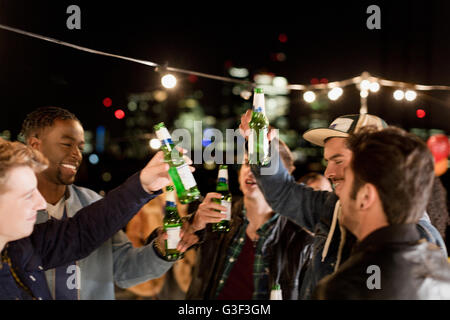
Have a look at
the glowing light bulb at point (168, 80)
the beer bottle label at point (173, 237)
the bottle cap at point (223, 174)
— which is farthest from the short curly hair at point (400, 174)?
the glowing light bulb at point (168, 80)

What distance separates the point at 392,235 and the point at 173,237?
1.35 m

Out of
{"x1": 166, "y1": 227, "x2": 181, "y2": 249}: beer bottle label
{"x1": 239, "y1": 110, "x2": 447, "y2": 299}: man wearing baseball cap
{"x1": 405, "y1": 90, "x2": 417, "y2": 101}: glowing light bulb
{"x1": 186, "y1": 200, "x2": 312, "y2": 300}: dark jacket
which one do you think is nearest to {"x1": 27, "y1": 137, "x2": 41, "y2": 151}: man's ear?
{"x1": 166, "y1": 227, "x2": 181, "y2": 249}: beer bottle label

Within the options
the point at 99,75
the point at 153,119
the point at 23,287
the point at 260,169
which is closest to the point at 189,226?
the point at 260,169

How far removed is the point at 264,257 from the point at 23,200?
2.16 m

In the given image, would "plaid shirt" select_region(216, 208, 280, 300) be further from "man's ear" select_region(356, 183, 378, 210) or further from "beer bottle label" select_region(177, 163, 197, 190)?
"man's ear" select_region(356, 183, 378, 210)

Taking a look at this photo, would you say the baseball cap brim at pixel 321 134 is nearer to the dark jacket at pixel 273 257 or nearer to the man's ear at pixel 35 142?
the dark jacket at pixel 273 257

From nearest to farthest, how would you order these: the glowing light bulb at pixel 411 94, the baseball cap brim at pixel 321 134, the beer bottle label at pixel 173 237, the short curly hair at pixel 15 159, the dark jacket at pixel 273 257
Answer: the short curly hair at pixel 15 159 < the beer bottle label at pixel 173 237 < the baseball cap brim at pixel 321 134 < the dark jacket at pixel 273 257 < the glowing light bulb at pixel 411 94

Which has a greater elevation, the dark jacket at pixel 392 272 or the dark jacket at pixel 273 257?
the dark jacket at pixel 392 272

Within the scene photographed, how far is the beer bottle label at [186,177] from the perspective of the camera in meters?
2.36

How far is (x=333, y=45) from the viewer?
526 inches

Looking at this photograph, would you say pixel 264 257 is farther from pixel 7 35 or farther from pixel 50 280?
pixel 7 35

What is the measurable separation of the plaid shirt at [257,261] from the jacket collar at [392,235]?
1.98 metres

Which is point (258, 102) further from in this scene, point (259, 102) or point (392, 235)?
point (392, 235)

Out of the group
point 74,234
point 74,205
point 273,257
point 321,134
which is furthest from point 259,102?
point 273,257
